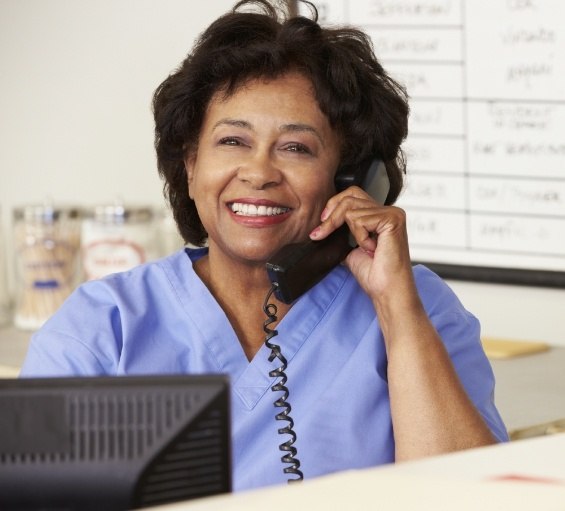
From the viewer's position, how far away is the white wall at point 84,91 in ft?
9.23

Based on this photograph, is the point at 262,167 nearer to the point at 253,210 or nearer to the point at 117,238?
the point at 253,210

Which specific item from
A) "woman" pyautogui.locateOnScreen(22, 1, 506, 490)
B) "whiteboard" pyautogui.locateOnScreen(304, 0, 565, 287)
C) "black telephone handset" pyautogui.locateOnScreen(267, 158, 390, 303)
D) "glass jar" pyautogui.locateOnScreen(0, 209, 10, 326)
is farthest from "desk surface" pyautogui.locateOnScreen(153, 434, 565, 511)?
"glass jar" pyautogui.locateOnScreen(0, 209, 10, 326)

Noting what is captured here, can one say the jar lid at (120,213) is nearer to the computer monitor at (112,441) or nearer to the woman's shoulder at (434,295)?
the woman's shoulder at (434,295)

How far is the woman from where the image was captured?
157 cm

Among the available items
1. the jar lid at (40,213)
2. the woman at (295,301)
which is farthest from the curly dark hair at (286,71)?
the jar lid at (40,213)

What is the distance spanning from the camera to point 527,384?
7.00ft

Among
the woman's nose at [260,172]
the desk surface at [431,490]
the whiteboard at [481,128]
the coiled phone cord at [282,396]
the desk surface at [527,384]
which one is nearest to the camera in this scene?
the desk surface at [431,490]

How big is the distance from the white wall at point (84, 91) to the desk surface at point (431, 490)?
6.62 ft

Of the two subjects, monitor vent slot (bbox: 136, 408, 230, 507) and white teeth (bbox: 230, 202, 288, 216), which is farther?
white teeth (bbox: 230, 202, 288, 216)

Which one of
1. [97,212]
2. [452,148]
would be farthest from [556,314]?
[97,212]

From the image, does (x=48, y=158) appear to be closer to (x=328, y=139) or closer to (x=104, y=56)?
(x=104, y=56)

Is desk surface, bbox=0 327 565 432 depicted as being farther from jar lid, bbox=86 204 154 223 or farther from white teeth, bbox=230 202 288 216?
white teeth, bbox=230 202 288 216

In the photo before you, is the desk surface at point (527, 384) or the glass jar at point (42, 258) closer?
the desk surface at point (527, 384)

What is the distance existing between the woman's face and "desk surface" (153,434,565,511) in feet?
2.90
